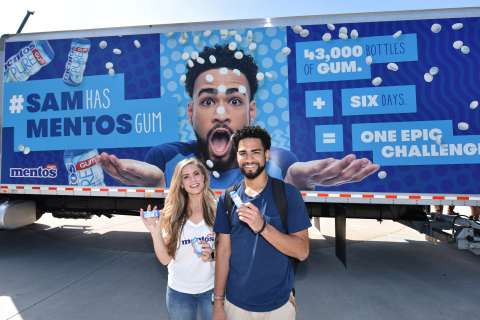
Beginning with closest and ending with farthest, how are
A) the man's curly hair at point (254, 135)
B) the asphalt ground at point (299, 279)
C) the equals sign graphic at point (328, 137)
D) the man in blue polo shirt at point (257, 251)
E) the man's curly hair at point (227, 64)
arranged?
1. the man in blue polo shirt at point (257, 251)
2. the man's curly hair at point (254, 135)
3. the asphalt ground at point (299, 279)
4. the equals sign graphic at point (328, 137)
5. the man's curly hair at point (227, 64)

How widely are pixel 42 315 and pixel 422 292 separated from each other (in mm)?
4833

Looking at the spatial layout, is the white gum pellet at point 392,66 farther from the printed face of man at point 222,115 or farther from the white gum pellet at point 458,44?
the printed face of man at point 222,115

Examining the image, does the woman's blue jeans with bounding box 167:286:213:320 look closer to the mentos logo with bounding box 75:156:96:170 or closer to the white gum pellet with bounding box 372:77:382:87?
the mentos logo with bounding box 75:156:96:170

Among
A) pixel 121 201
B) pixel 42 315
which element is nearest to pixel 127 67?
pixel 121 201

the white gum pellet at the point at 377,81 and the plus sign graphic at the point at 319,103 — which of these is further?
the plus sign graphic at the point at 319,103

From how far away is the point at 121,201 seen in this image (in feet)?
15.1

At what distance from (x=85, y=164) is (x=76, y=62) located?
1637 mm

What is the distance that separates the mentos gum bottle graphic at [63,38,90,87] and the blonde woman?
3377mm

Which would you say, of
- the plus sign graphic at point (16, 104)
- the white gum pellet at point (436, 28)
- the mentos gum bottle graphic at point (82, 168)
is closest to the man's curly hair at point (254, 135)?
the mentos gum bottle graphic at point (82, 168)

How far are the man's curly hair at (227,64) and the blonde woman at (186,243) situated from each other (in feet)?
7.26

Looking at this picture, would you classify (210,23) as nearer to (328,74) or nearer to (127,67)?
(127,67)

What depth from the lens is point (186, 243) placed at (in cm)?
177

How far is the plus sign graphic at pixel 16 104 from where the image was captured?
4.26m

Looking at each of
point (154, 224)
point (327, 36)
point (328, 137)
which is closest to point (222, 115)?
point (328, 137)
